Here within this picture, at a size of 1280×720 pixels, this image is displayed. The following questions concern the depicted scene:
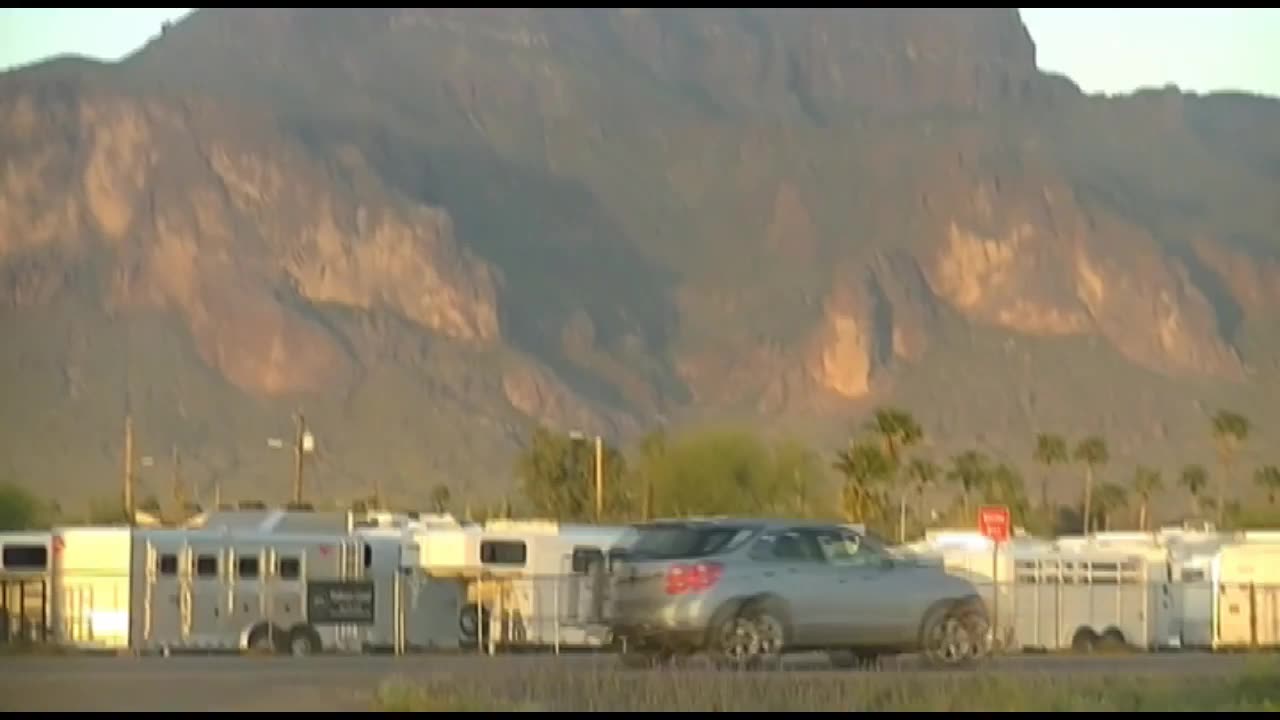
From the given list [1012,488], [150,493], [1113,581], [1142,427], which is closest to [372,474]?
[150,493]

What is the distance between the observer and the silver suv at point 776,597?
2748cm

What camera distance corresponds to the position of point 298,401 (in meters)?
177

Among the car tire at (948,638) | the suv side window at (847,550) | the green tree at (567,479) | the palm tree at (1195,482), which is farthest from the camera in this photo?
the palm tree at (1195,482)

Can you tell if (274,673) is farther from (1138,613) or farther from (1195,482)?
(1195,482)

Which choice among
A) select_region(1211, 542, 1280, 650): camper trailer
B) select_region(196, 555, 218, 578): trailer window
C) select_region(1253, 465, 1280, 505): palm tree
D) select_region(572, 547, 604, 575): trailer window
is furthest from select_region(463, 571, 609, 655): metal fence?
select_region(1253, 465, 1280, 505): palm tree

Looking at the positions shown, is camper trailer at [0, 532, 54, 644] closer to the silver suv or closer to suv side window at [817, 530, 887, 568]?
the silver suv

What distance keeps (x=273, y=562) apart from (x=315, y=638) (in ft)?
7.20

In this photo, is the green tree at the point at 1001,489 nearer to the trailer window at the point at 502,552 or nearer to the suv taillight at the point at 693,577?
the trailer window at the point at 502,552

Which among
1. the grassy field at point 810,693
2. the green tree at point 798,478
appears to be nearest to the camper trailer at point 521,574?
the grassy field at point 810,693

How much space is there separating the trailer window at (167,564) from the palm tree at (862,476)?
42.7 m

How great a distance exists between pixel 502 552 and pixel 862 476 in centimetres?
4211

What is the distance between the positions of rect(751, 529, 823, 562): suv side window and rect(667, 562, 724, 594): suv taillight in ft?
1.78

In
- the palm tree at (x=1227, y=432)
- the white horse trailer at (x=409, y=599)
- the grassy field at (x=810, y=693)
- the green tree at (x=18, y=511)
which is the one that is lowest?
the grassy field at (x=810, y=693)

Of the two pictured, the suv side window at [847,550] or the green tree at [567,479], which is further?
the green tree at [567,479]
